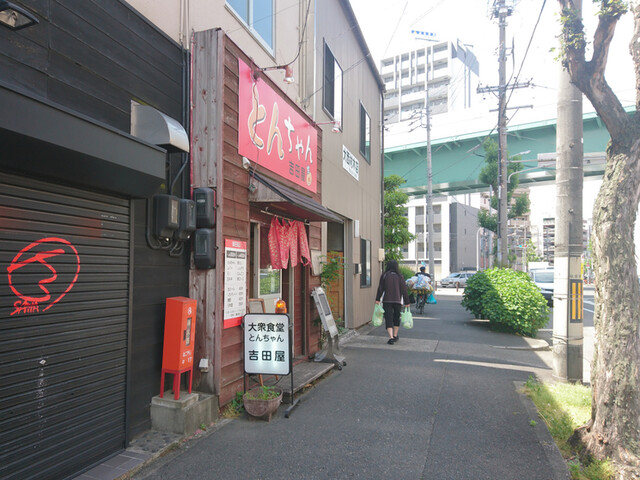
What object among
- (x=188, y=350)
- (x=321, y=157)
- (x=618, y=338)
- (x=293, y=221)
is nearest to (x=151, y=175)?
(x=188, y=350)

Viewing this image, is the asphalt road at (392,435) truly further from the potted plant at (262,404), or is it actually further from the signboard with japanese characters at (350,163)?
the signboard with japanese characters at (350,163)

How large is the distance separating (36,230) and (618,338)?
518cm

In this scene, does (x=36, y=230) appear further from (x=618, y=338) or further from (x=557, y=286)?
(x=557, y=286)

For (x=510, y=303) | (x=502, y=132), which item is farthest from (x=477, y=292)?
(x=502, y=132)

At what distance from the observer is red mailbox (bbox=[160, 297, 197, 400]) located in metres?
4.67

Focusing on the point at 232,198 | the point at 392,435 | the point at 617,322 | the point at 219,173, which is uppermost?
the point at 219,173

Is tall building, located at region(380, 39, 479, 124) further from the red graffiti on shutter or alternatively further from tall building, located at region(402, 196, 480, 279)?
the red graffiti on shutter

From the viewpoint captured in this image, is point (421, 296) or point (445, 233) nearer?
point (421, 296)

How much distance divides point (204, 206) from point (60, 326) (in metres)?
2.06

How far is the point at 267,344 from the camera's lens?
5508 millimetres

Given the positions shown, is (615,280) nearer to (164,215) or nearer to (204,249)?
(204,249)

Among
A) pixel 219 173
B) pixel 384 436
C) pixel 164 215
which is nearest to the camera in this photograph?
pixel 164 215

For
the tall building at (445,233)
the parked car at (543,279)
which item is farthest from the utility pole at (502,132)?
the tall building at (445,233)

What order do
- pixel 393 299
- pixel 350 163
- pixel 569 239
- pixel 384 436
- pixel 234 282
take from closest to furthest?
1. pixel 384 436
2. pixel 234 282
3. pixel 569 239
4. pixel 393 299
5. pixel 350 163
